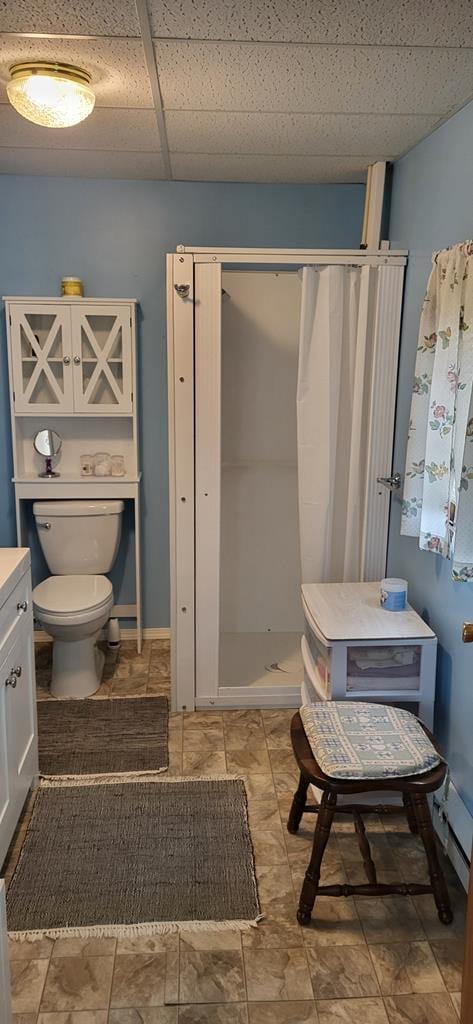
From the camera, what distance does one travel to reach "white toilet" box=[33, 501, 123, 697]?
3025 mm

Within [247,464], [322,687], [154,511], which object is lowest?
[322,687]

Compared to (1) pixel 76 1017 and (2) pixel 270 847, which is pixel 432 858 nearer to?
(2) pixel 270 847

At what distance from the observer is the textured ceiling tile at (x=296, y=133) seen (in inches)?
91.4

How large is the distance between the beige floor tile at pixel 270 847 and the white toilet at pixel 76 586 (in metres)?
1.13

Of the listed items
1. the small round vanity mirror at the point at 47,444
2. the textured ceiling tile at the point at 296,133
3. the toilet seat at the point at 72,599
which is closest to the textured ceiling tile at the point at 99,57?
the textured ceiling tile at the point at 296,133

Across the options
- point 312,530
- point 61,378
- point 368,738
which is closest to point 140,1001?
point 368,738

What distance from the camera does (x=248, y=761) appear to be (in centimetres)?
271

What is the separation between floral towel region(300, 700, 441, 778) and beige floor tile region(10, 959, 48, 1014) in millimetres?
837

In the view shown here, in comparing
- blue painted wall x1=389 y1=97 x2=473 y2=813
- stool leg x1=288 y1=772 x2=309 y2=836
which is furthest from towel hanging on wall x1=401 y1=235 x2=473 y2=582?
stool leg x1=288 y1=772 x2=309 y2=836

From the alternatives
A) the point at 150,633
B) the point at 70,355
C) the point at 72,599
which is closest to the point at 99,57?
the point at 70,355

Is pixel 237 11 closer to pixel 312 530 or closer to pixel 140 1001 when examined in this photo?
pixel 312 530

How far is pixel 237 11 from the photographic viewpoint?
5.24 feet

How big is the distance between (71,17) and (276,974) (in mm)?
2258

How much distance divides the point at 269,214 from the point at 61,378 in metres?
1.17
